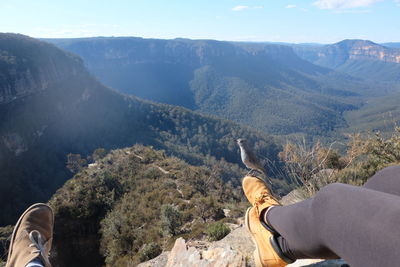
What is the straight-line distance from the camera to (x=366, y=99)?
148 m

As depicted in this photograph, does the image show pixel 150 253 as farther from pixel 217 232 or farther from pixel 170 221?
pixel 217 232

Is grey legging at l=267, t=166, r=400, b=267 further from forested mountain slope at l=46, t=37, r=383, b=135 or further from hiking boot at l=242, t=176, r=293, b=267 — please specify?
forested mountain slope at l=46, t=37, r=383, b=135

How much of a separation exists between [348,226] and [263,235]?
2.87ft

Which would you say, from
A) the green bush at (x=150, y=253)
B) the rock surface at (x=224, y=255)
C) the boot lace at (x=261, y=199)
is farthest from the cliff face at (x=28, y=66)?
the boot lace at (x=261, y=199)

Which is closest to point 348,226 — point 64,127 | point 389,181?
point 389,181

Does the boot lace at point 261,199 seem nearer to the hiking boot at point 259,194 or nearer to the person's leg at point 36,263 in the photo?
the hiking boot at point 259,194

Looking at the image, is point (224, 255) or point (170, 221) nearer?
point (224, 255)

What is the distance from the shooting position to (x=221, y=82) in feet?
468

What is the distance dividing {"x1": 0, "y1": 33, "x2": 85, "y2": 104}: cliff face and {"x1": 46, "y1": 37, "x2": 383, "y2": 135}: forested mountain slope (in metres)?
62.5

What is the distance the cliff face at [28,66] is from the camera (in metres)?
48.8

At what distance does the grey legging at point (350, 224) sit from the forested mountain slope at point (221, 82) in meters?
97.1

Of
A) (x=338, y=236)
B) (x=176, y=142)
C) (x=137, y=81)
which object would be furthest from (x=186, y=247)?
(x=137, y=81)

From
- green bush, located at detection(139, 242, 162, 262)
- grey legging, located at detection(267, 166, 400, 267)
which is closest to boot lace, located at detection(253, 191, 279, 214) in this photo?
grey legging, located at detection(267, 166, 400, 267)

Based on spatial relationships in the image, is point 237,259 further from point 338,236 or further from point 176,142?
point 176,142
